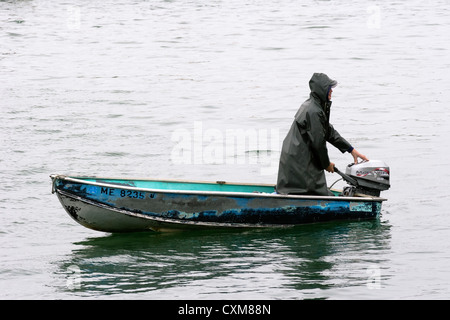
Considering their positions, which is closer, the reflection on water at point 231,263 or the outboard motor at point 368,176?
the reflection on water at point 231,263

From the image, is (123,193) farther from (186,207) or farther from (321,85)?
(321,85)

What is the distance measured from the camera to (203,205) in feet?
37.7

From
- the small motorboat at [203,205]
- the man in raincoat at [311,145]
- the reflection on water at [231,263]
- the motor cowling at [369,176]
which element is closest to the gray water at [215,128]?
the reflection on water at [231,263]

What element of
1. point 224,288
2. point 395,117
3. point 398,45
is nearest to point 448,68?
point 398,45

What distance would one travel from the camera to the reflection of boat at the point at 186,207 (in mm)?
11250

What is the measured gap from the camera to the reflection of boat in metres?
11.2

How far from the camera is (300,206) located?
38.1 ft

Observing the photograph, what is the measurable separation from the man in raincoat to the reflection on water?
0.58m

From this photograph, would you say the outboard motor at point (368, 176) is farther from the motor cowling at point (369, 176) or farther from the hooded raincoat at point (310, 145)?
the hooded raincoat at point (310, 145)

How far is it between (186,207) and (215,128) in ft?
27.0
